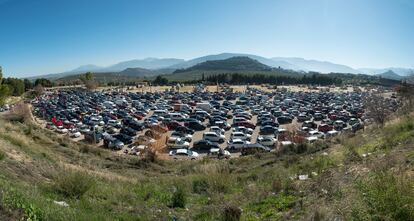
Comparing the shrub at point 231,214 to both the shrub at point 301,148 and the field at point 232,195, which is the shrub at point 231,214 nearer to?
the field at point 232,195

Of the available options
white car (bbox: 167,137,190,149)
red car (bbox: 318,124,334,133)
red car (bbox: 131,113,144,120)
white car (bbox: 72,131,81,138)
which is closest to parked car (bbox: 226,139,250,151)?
white car (bbox: 167,137,190,149)

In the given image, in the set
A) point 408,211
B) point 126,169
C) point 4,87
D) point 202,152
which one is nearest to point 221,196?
point 408,211

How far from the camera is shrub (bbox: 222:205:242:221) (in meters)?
8.11

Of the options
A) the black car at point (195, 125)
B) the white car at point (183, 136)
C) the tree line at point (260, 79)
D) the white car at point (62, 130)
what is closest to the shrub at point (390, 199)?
the white car at point (183, 136)

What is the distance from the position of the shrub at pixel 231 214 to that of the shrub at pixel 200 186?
159 inches

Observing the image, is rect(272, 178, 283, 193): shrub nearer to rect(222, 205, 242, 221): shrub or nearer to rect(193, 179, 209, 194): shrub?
rect(193, 179, 209, 194): shrub

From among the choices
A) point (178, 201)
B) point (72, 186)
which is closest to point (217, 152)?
point (178, 201)

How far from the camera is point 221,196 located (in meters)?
10.8

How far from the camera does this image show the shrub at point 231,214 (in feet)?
26.6

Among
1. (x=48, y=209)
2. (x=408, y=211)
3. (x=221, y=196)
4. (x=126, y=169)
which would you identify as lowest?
(x=126, y=169)

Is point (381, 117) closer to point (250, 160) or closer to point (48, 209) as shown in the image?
point (250, 160)

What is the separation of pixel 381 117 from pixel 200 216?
2147 cm

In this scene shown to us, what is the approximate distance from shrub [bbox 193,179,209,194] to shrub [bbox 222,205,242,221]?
→ 13.3 feet

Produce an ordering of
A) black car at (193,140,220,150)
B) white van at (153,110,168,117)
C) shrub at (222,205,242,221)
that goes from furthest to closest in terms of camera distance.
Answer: white van at (153,110,168,117), black car at (193,140,220,150), shrub at (222,205,242,221)
